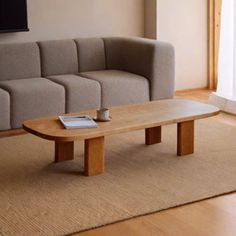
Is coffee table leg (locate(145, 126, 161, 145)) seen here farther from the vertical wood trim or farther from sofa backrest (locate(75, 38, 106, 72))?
the vertical wood trim

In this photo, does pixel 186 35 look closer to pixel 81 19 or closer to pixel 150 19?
pixel 150 19

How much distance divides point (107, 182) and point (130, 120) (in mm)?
484

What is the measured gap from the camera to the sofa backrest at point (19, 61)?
17.5 feet

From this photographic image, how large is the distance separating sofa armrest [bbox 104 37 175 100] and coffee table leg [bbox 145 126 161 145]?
3.41 ft

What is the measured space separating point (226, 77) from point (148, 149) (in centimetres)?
174

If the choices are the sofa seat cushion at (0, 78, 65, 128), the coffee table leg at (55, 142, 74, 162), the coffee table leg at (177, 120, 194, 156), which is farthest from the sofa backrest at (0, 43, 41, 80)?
the coffee table leg at (177, 120, 194, 156)

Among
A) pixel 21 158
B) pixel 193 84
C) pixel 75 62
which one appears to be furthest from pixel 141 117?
pixel 193 84

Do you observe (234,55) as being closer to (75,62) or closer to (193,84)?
(193,84)

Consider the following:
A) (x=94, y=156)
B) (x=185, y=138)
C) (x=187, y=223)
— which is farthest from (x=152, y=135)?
(x=187, y=223)

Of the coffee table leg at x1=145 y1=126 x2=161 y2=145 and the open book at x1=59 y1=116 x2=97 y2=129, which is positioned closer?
the open book at x1=59 y1=116 x2=97 y2=129

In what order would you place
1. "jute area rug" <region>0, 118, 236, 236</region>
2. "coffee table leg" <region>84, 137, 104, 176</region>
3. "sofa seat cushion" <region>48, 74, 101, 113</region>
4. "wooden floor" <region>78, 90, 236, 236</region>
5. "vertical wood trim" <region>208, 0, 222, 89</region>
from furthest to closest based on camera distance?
"vertical wood trim" <region>208, 0, 222, 89</region>
"sofa seat cushion" <region>48, 74, 101, 113</region>
"coffee table leg" <region>84, 137, 104, 176</region>
"jute area rug" <region>0, 118, 236, 236</region>
"wooden floor" <region>78, 90, 236, 236</region>

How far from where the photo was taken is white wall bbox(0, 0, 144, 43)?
577 centimetres

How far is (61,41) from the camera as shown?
5660 millimetres

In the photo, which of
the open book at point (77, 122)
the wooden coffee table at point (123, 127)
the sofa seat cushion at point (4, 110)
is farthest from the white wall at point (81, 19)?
the open book at point (77, 122)
